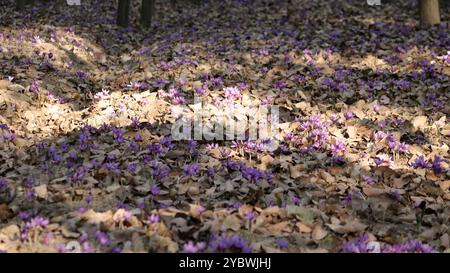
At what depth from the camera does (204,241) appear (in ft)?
16.2

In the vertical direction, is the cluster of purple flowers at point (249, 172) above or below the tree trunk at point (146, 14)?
below

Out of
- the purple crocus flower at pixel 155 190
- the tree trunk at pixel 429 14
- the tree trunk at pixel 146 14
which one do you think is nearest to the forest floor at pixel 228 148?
the purple crocus flower at pixel 155 190

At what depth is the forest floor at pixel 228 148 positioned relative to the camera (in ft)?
16.9

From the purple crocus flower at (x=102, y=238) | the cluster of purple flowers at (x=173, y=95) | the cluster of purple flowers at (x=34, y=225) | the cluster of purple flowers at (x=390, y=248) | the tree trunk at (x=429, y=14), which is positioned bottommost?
the cluster of purple flowers at (x=390, y=248)

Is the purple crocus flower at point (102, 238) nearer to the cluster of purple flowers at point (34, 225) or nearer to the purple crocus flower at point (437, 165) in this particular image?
the cluster of purple flowers at point (34, 225)

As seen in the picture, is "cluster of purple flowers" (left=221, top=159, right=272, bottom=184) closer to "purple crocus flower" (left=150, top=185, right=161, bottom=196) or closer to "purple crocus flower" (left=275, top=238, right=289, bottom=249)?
"purple crocus flower" (left=150, top=185, right=161, bottom=196)

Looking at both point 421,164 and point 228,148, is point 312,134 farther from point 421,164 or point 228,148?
point 421,164

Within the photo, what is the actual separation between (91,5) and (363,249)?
2186cm

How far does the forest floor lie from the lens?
5156 millimetres

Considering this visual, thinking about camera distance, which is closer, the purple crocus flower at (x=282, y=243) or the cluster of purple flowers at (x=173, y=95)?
the purple crocus flower at (x=282, y=243)

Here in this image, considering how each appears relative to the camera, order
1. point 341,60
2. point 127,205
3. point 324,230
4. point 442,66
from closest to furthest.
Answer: point 324,230, point 127,205, point 442,66, point 341,60

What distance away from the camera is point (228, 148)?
765 cm
